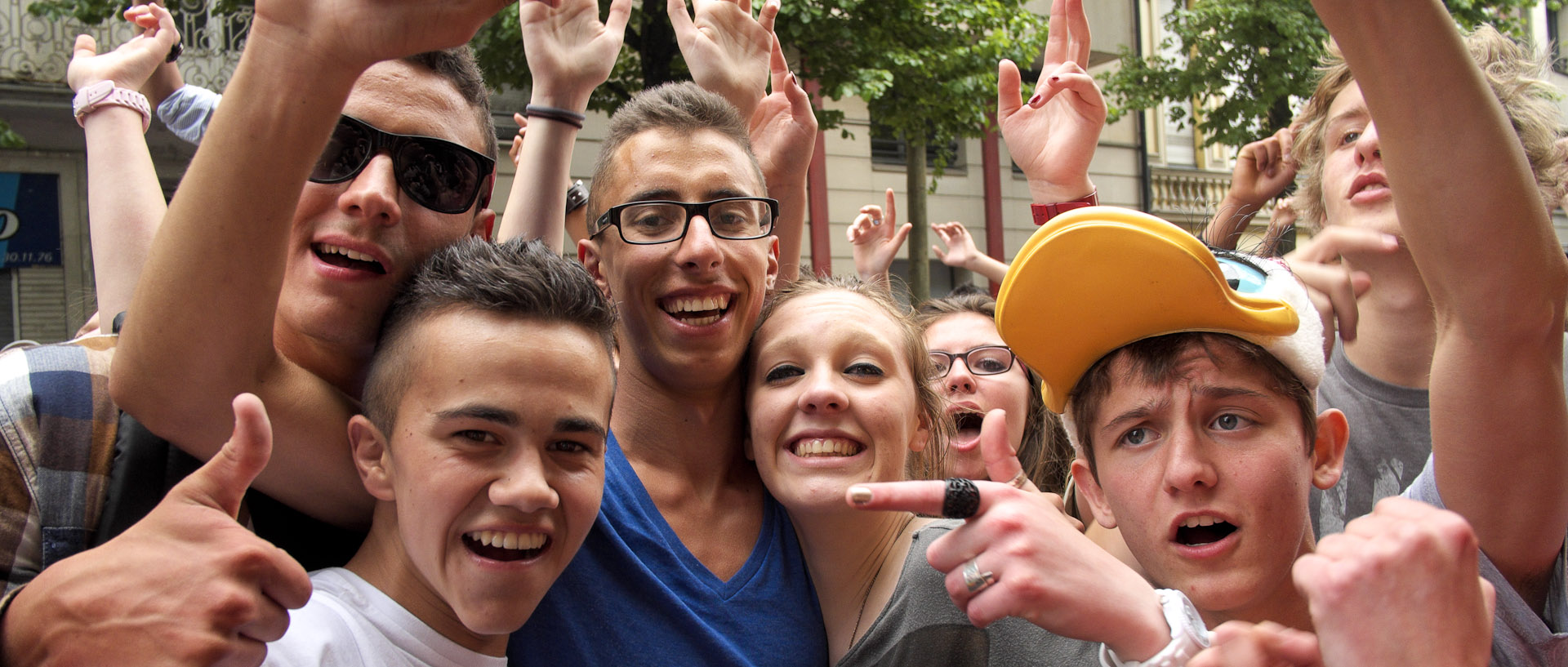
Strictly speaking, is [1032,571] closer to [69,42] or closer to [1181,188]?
[69,42]

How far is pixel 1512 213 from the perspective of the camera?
153 centimetres

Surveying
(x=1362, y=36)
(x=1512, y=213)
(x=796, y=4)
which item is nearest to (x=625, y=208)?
(x=1362, y=36)

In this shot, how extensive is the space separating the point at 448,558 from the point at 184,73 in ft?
36.8

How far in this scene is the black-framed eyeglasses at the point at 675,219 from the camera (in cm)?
243

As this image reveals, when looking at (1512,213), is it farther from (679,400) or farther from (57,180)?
(57,180)

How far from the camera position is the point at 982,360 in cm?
376

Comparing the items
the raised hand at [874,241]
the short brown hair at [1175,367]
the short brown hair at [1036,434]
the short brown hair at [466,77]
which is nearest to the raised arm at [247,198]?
the short brown hair at [466,77]

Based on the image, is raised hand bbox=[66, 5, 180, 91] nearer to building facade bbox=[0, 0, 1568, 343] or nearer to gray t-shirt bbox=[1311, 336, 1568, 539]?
gray t-shirt bbox=[1311, 336, 1568, 539]

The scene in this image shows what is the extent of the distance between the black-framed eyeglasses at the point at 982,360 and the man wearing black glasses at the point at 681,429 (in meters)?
1.30

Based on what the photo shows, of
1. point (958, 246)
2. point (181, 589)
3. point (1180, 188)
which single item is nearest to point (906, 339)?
point (181, 589)

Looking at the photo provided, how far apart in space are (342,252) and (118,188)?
27.9 inches

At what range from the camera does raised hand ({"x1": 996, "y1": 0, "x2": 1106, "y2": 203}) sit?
8.93ft

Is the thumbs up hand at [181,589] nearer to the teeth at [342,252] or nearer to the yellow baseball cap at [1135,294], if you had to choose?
the teeth at [342,252]

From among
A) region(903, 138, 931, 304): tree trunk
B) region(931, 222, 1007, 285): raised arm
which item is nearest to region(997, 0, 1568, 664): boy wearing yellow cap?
region(931, 222, 1007, 285): raised arm
